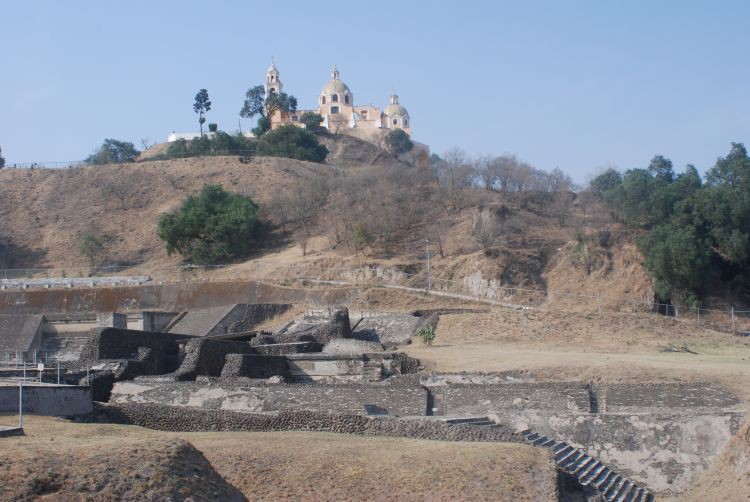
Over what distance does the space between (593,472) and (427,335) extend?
50.0ft

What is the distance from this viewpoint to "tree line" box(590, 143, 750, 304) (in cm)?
4356

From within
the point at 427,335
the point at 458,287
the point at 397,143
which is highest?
the point at 397,143

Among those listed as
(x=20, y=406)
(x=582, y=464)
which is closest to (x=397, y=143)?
(x=582, y=464)

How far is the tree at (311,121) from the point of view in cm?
9475

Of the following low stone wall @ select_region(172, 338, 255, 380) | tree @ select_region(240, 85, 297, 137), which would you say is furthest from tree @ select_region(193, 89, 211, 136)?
low stone wall @ select_region(172, 338, 255, 380)

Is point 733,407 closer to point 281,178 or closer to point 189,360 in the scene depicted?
point 189,360

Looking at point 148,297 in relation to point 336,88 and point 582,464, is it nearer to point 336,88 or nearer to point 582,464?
point 582,464

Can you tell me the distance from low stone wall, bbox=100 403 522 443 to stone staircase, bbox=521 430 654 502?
1.25 m

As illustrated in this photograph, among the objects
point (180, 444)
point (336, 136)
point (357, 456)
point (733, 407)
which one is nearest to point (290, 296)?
point (733, 407)

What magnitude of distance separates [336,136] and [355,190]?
103 ft

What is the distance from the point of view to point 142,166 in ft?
255

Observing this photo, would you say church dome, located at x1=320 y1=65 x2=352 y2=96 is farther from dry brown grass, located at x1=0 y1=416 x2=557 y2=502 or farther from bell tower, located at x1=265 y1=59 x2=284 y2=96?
dry brown grass, located at x1=0 y1=416 x2=557 y2=502

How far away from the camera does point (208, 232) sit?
184ft

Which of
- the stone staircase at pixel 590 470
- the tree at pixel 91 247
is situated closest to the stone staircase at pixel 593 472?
the stone staircase at pixel 590 470
